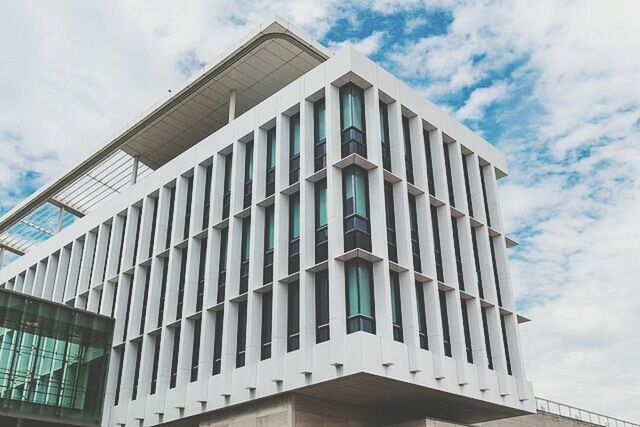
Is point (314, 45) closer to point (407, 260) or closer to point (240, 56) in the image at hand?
point (240, 56)

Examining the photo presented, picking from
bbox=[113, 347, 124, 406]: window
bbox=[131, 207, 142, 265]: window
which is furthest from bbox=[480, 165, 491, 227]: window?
bbox=[113, 347, 124, 406]: window

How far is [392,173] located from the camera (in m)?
28.2

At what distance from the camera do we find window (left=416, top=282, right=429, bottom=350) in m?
26.9

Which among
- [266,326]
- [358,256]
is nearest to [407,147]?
[358,256]

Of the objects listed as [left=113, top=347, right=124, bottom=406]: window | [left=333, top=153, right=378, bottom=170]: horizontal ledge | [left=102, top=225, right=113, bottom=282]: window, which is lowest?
[left=113, top=347, right=124, bottom=406]: window

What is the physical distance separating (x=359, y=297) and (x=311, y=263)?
2597 millimetres

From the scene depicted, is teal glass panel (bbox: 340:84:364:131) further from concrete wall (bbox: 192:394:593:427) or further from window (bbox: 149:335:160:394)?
window (bbox: 149:335:160:394)

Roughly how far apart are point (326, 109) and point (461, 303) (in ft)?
33.3

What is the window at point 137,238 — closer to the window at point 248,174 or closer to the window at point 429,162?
the window at point 248,174

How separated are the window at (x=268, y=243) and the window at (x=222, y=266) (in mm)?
2466

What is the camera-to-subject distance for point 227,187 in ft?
109

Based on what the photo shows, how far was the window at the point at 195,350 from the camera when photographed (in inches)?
1200

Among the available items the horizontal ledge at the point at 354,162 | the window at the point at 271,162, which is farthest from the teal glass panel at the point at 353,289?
the window at the point at 271,162

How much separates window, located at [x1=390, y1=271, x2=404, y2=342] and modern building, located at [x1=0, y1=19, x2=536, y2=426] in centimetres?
7
